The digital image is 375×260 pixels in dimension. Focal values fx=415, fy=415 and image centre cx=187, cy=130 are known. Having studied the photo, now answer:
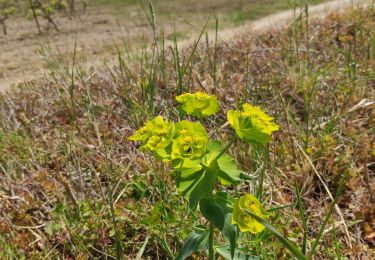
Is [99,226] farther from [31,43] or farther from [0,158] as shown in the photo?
[31,43]

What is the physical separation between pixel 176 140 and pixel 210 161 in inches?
5.8

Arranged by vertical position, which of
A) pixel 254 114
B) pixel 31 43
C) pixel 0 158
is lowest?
pixel 31 43

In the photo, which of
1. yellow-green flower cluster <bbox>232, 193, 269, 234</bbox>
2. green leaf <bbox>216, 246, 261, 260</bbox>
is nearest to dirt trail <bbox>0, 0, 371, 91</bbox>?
green leaf <bbox>216, 246, 261, 260</bbox>

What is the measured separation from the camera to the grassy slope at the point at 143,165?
199 centimetres

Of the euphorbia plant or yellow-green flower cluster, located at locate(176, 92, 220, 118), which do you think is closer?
the euphorbia plant

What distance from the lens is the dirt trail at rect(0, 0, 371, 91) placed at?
301 inches

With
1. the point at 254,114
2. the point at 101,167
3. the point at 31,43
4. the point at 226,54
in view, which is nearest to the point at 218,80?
the point at 226,54

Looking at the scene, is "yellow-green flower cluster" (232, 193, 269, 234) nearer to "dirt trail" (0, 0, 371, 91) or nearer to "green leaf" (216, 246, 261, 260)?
"green leaf" (216, 246, 261, 260)

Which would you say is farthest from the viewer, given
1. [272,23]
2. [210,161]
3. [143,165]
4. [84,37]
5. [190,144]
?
[84,37]

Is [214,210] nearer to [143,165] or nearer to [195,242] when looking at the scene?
[195,242]

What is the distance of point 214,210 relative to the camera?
1.29 m

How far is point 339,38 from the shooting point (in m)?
4.46

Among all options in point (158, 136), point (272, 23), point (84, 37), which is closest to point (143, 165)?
point (158, 136)

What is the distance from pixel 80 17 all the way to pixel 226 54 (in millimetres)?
9821
